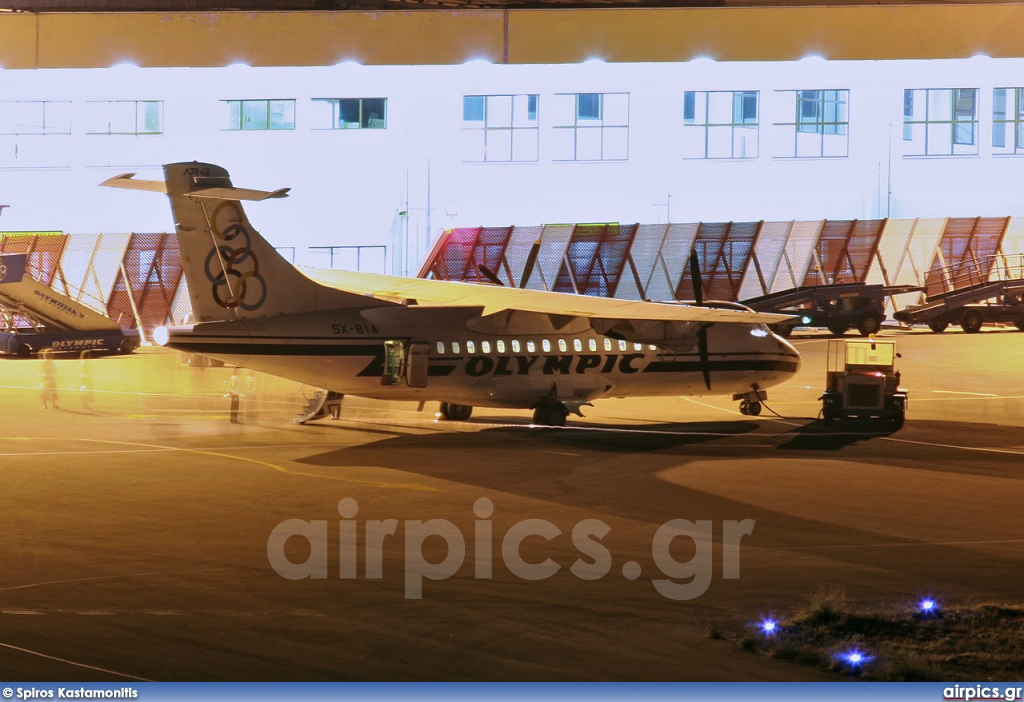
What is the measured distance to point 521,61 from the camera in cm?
5644

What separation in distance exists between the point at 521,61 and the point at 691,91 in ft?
27.9

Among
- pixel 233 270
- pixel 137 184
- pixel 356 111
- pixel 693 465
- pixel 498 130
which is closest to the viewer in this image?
pixel 693 465

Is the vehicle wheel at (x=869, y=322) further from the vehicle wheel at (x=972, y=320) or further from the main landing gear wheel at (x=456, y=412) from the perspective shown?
the main landing gear wheel at (x=456, y=412)

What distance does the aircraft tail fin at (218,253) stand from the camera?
84.4 ft

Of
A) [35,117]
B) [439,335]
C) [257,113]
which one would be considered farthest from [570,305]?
[35,117]

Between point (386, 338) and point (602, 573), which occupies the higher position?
point (386, 338)

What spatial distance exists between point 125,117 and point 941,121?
40296 millimetres

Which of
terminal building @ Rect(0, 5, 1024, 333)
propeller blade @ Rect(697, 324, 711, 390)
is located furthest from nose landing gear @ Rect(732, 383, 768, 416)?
terminal building @ Rect(0, 5, 1024, 333)

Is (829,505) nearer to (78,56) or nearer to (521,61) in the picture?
(521,61)

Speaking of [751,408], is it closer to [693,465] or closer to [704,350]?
[704,350]

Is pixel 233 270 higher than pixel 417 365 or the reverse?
higher

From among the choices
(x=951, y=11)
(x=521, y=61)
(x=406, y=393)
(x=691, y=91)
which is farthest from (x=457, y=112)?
(x=406, y=393)

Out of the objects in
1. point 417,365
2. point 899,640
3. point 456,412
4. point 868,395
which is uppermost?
point 417,365

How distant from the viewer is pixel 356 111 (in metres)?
57.4
